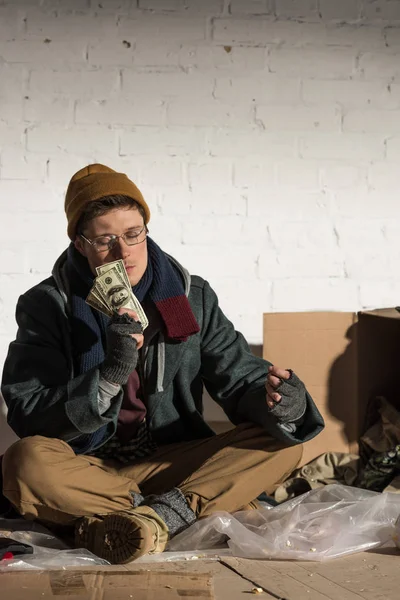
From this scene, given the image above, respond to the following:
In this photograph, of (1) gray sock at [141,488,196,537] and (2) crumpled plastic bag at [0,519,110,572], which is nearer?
(2) crumpled plastic bag at [0,519,110,572]

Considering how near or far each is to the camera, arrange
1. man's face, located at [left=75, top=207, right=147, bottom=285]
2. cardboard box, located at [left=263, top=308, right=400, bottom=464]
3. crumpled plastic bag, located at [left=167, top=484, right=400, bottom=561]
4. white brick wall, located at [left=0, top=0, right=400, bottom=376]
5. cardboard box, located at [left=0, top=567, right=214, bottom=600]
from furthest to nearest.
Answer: white brick wall, located at [left=0, top=0, right=400, bottom=376] → cardboard box, located at [left=263, top=308, right=400, bottom=464] → man's face, located at [left=75, top=207, right=147, bottom=285] → crumpled plastic bag, located at [left=167, top=484, right=400, bottom=561] → cardboard box, located at [left=0, top=567, right=214, bottom=600]

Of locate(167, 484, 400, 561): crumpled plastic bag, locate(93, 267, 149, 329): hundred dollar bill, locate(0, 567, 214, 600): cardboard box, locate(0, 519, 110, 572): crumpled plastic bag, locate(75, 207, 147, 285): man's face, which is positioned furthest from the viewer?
locate(75, 207, 147, 285): man's face

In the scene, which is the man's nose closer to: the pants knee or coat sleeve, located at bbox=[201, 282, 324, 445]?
coat sleeve, located at bbox=[201, 282, 324, 445]

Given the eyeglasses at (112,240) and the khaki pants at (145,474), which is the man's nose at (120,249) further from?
the khaki pants at (145,474)

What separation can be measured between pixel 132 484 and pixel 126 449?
178mm

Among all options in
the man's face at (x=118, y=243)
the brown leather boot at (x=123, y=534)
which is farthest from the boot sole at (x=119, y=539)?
the man's face at (x=118, y=243)

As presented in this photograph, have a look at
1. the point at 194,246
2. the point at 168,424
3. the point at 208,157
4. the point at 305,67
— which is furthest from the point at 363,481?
the point at 305,67

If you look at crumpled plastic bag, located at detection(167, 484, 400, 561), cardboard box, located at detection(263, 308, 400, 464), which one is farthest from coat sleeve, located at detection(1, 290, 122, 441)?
cardboard box, located at detection(263, 308, 400, 464)

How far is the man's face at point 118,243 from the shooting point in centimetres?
267

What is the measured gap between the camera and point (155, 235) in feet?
11.7

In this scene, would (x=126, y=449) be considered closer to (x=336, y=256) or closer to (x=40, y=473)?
(x=40, y=473)

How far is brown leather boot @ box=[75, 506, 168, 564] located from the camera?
7.70 feet

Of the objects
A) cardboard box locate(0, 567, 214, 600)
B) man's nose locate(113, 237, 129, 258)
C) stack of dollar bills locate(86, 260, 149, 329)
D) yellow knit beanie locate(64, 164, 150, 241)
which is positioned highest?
yellow knit beanie locate(64, 164, 150, 241)

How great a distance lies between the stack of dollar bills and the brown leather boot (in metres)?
0.52
